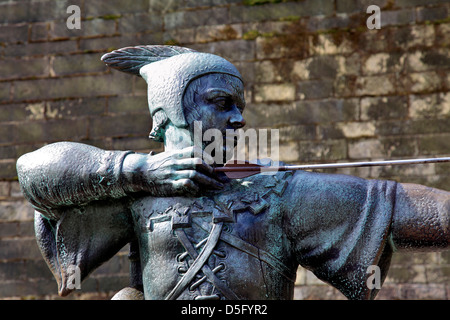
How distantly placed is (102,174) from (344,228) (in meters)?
0.78

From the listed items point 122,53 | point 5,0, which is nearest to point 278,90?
point 5,0


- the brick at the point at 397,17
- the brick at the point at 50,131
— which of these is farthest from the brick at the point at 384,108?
the brick at the point at 50,131

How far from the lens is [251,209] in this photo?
8.88 feet

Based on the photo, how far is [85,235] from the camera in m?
2.88

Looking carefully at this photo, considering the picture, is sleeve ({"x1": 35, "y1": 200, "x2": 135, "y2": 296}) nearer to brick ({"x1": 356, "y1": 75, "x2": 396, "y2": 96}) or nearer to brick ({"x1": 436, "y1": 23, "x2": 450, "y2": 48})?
brick ({"x1": 356, "y1": 75, "x2": 396, "y2": 96})

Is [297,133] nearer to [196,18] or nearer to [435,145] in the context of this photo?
[435,145]

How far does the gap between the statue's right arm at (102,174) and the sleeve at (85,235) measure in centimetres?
9

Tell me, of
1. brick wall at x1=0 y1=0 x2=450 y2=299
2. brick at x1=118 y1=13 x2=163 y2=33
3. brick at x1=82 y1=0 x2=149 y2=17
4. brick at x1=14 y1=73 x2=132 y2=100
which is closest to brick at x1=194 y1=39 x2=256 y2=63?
brick wall at x1=0 y1=0 x2=450 y2=299

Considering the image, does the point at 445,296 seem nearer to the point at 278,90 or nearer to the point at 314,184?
the point at 278,90

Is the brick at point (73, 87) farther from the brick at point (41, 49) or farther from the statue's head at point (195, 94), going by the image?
the statue's head at point (195, 94)

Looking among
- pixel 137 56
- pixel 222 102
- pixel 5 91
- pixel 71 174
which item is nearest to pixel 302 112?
pixel 5 91

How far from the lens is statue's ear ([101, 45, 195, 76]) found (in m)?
3.01

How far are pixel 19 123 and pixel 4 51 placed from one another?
62 cm

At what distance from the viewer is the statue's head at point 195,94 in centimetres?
280
